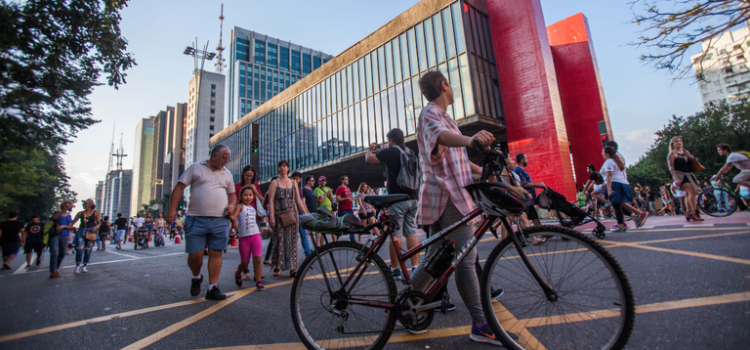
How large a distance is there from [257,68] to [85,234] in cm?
9222

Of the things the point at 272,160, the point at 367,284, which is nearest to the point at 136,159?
the point at 272,160

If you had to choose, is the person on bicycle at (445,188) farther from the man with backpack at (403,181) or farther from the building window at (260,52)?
the building window at (260,52)

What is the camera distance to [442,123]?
2.18 m

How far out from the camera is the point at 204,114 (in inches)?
3472

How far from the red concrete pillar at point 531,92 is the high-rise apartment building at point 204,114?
81.3 metres

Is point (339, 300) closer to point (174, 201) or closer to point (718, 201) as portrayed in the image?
point (174, 201)

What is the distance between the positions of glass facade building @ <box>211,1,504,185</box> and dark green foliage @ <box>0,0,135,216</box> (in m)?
15.6

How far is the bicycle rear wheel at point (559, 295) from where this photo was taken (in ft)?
5.18

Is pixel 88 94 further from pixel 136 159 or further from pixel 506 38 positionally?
pixel 136 159

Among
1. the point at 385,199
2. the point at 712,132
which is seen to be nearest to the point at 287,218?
the point at 385,199

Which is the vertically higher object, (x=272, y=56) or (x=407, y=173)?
(x=272, y=56)

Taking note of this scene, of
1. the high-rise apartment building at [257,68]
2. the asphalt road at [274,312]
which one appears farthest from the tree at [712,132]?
the high-rise apartment building at [257,68]

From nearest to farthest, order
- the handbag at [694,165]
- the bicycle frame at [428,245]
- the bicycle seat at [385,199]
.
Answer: the bicycle frame at [428,245] < the bicycle seat at [385,199] < the handbag at [694,165]

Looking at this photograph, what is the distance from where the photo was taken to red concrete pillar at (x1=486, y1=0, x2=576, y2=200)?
1798 cm
